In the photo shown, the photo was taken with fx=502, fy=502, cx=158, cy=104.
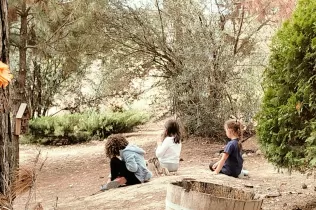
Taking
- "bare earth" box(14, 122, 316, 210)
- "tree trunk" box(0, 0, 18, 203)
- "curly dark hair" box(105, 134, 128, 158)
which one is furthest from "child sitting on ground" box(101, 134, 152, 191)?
"tree trunk" box(0, 0, 18, 203)

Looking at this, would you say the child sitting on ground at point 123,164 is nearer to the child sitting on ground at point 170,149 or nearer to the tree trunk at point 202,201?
the child sitting on ground at point 170,149

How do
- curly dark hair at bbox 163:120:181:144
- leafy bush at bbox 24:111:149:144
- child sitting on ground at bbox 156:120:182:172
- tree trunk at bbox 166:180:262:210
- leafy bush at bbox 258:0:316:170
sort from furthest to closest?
A: leafy bush at bbox 24:111:149:144 < curly dark hair at bbox 163:120:181:144 < child sitting on ground at bbox 156:120:182:172 < leafy bush at bbox 258:0:316:170 < tree trunk at bbox 166:180:262:210

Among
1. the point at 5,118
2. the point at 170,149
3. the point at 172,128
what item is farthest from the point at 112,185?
the point at 5,118

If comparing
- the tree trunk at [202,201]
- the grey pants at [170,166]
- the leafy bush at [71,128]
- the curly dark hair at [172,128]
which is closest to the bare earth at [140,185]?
the grey pants at [170,166]

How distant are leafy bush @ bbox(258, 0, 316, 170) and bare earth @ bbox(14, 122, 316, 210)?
0.55 metres

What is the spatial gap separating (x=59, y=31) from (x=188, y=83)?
9.26 feet

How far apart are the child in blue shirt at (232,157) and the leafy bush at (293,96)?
1467mm

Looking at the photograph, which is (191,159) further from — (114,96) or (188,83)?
(114,96)

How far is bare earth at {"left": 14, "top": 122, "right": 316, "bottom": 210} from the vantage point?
4812mm

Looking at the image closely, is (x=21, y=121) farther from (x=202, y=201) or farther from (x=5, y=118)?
(x=202, y=201)

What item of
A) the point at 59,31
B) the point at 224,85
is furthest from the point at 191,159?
the point at 59,31

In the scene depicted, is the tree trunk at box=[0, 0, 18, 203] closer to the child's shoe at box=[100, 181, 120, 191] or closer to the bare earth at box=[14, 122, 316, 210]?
the bare earth at box=[14, 122, 316, 210]

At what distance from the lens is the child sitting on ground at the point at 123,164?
5809 millimetres

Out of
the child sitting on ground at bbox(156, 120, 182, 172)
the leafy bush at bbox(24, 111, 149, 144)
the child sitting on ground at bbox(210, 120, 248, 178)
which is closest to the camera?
the child sitting on ground at bbox(210, 120, 248, 178)
